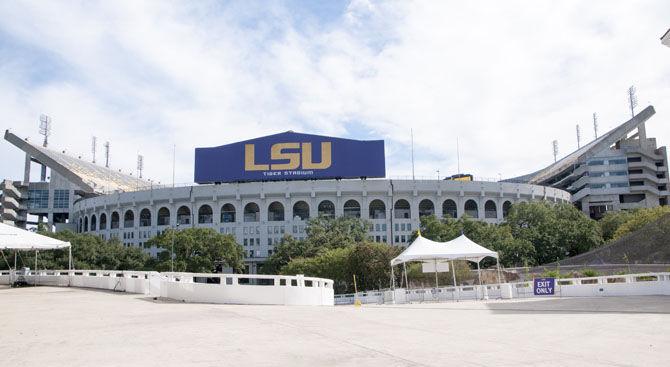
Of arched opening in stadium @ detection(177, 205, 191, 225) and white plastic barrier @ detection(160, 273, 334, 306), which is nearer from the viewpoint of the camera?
white plastic barrier @ detection(160, 273, 334, 306)

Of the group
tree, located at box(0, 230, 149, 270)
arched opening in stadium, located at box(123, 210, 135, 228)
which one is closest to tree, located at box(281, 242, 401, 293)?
tree, located at box(0, 230, 149, 270)

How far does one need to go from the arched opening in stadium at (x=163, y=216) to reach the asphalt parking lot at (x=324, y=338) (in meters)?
84.7

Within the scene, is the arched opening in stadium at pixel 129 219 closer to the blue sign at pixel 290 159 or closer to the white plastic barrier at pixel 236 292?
the blue sign at pixel 290 159

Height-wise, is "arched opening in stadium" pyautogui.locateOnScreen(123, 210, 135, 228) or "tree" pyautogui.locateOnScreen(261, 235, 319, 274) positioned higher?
"arched opening in stadium" pyautogui.locateOnScreen(123, 210, 135, 228)

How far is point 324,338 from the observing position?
12.3 metres

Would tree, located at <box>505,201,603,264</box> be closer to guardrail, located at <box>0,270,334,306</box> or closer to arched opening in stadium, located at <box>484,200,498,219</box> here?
arched opening in stadium, located at <box>484,200,498,219</box>

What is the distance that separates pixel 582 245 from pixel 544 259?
5.34m

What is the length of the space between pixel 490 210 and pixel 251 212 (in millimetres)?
41596

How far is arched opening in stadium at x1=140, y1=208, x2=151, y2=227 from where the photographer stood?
103 m

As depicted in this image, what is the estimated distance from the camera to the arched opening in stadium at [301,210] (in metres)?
98.8

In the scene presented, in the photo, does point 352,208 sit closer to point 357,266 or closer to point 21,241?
point 357,266

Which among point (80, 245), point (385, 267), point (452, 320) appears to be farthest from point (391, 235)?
point (452, 320)

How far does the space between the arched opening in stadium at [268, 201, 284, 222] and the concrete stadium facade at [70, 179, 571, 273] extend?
0.56 feet

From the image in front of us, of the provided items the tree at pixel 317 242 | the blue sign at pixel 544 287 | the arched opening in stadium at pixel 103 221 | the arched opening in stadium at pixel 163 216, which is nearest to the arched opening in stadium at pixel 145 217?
the arched opening in stadium at pixel 163 216
